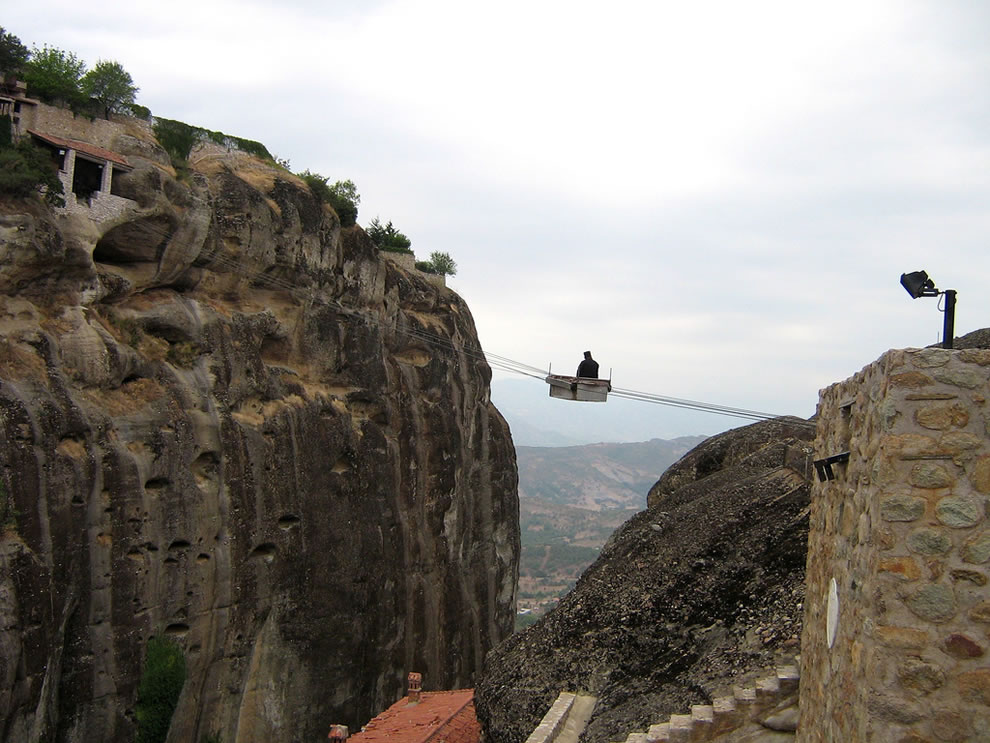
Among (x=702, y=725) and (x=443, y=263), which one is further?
(x=443, y=263)

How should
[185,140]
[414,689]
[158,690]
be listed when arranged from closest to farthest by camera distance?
[158,690]
[414,689]
[185,140]

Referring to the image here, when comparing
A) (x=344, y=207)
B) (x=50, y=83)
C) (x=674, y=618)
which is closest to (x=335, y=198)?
(x=344, y=207)

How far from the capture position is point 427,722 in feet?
86.7

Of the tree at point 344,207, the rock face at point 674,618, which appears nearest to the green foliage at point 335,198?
the tree at point 344,207

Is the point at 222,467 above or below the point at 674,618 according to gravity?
below

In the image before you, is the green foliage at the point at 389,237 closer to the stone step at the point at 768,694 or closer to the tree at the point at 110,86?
the tree at the point at 110,86

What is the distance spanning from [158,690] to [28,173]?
16.3 metres

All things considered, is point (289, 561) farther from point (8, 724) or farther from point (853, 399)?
point (853, 399)

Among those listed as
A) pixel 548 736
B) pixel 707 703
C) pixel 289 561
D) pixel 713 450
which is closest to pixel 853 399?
pixel 707 703

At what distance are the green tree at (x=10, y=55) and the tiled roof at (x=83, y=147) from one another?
3.16 meters

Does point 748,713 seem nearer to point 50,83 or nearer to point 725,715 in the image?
point 725,715

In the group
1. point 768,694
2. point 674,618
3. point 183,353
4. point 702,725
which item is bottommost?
point 702,725

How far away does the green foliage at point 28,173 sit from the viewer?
27.3 m

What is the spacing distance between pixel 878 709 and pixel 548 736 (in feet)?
21.6
